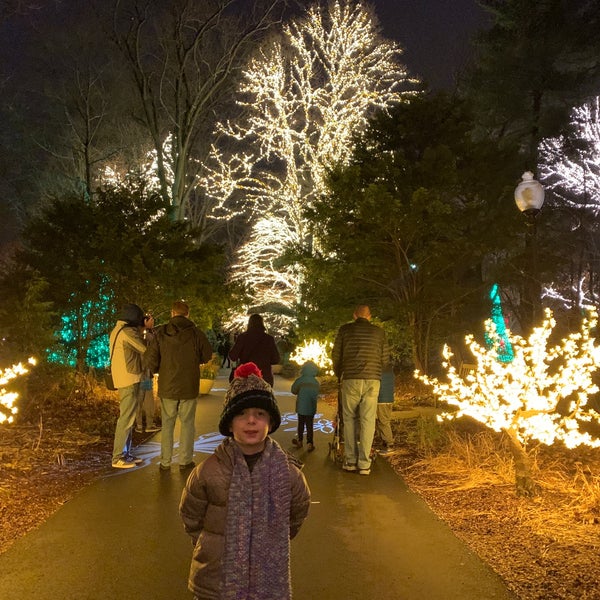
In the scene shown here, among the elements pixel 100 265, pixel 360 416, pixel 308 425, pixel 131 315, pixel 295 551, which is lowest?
pixel 295 551

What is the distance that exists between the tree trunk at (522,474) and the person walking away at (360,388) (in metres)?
1.67

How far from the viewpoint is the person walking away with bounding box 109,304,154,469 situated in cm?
678

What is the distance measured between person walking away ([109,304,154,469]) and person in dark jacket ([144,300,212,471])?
1.24ft

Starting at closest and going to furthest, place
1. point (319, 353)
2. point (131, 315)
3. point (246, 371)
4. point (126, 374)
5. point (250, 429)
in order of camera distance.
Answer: point (250, 429) < point (246, 371) < point (126, 374) < point (131, 315) < point (319, 353)

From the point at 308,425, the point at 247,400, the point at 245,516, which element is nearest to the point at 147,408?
the point at 308,425

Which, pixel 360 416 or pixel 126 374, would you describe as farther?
pixel 126 374

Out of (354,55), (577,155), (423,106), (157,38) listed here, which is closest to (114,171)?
(157,38)

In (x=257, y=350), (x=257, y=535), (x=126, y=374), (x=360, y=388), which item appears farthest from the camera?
(x=257, y=350)

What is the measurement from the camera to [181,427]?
6598mm

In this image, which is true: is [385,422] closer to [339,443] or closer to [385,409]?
[385,409]

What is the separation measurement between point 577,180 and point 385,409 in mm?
20061

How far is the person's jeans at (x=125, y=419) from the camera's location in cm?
677

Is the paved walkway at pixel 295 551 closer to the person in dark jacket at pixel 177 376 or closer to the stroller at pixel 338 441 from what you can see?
the person in dark jacket at pixel 177 376

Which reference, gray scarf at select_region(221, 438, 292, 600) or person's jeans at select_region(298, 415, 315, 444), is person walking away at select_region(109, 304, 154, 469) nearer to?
person's jeans at select_region(298, 415, 315, 444)
